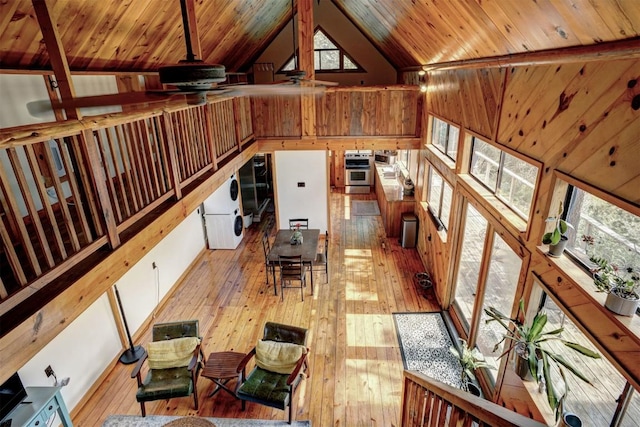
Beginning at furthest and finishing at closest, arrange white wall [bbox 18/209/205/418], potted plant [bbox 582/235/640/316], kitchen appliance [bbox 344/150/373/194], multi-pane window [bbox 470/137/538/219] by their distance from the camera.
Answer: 1. kitchen appliance [bbox 344/150/373/194]
2. white wall [bbox 18/209/205/418]
3. multi-pane window [bbox 470/137/538/219]
4. potted plant [bbox 582/235/640/316]

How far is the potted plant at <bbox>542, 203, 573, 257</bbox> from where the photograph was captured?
9.39 ft

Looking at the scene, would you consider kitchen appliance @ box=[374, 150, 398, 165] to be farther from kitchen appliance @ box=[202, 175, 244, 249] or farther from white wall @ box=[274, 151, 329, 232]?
kitchen appliance @ box=[202, 175, 244, 249]

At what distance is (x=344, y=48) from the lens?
9.77m

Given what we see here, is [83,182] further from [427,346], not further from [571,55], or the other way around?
[427,346]

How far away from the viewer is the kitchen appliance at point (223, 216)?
8.37 meters

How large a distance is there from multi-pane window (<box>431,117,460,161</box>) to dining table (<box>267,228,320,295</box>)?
308 cm

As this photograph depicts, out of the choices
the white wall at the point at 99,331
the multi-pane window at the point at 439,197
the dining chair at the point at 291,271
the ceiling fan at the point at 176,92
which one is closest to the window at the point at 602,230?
the ceiling fan at the point at 176,92

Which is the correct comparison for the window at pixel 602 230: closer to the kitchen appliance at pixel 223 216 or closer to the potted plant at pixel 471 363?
the potted plant at pixel 471 363

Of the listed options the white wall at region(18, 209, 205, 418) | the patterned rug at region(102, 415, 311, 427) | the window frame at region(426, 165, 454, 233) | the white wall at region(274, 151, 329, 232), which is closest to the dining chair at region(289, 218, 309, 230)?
the white wall at region(274, 151, 329, 232)

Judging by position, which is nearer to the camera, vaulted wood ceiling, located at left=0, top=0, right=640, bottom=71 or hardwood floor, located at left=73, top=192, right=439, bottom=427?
vaulted wood ceiling, located at left=0, top=0, right=640, bottom=71

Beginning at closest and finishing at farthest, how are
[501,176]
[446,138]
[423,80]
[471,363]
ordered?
[471,363]
[501,176]
[446,138]
[423,80]

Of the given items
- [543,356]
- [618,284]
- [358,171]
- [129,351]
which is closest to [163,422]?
[129,351]

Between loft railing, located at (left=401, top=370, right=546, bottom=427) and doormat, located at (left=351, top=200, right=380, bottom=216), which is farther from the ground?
loft railing, located at (left=401, top=370, right=546, bottom=427)

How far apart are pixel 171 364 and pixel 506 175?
15.9 ft
